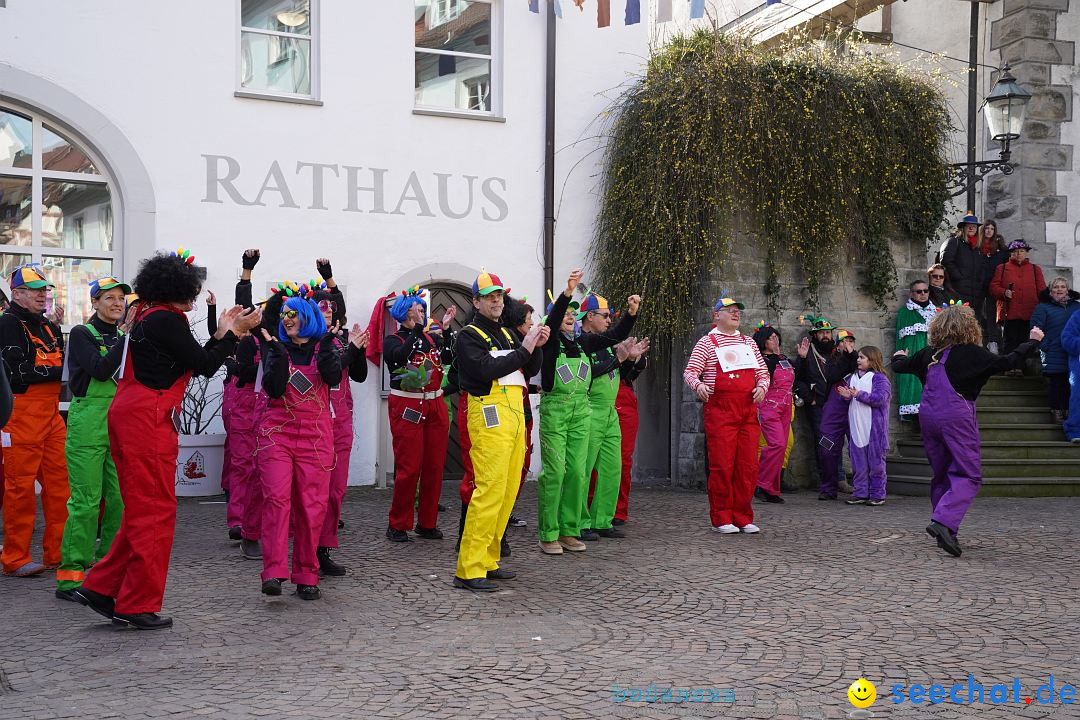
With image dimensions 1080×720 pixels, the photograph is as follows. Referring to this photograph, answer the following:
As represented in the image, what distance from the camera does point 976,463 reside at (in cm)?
830

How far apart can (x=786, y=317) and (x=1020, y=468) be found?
10.6 ft

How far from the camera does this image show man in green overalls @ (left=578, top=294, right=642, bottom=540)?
8617mm

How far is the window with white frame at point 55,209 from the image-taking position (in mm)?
11719

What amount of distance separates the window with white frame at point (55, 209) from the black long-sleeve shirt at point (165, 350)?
21.2 feet

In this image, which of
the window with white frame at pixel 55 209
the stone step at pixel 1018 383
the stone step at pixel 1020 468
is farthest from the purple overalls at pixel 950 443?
the window with white frame at pixel 55 209

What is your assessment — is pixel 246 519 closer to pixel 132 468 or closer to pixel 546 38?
pixel 132 468

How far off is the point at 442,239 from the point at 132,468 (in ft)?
25.9

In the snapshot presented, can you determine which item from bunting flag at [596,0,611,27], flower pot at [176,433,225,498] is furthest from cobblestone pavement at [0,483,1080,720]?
bunting flag at [596,0,611,27]

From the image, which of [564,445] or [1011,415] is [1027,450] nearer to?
[1011,415]

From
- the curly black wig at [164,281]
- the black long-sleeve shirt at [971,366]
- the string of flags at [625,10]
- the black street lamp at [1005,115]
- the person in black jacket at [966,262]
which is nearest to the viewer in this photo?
the curly black wig at [164,281]

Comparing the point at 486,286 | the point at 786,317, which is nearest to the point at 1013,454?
the point at 786,317

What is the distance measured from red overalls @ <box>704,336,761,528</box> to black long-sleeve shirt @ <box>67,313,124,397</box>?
187 inches

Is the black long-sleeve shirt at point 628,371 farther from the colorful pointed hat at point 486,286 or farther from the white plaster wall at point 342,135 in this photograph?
the white plaster wall at point 342,135

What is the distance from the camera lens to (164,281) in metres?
5.83
